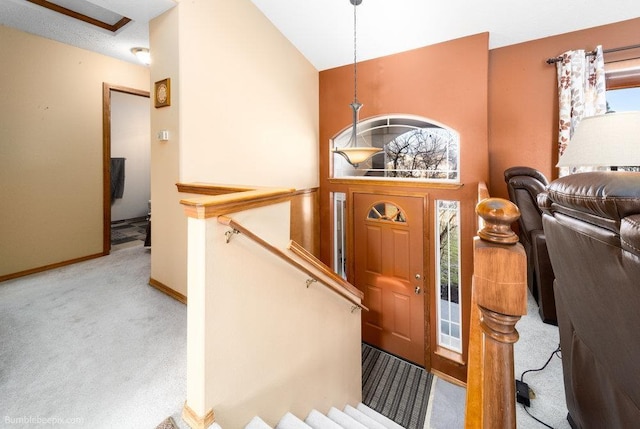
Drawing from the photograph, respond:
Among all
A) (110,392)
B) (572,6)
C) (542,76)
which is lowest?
(110,392)

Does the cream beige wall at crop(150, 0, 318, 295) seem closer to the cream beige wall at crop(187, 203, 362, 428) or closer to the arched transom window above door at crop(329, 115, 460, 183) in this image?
the arched transom window above door at crop(329, 115, 460, 183)

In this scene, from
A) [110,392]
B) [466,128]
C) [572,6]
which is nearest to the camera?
[110,392]

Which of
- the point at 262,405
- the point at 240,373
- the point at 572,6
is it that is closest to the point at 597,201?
the point at 240,373

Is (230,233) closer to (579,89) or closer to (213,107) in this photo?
(213,107)

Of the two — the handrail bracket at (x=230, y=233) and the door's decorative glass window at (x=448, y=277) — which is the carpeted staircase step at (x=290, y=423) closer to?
the handrail bracket at (x=230, y=233)

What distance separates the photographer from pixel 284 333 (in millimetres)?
1869

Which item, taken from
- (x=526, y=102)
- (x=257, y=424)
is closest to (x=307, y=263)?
(x=257, y=424)

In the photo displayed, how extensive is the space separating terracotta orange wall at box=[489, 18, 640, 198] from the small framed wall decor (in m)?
3.39

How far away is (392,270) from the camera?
4.02 metres

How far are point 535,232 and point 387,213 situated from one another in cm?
174

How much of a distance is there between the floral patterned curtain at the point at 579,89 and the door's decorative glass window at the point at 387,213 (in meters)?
1.74

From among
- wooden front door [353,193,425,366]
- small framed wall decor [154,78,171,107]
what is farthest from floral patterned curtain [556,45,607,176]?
small framed wall decor [154,78,171,107]

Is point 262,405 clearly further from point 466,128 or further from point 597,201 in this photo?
point 466,128

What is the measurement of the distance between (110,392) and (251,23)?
343cm
